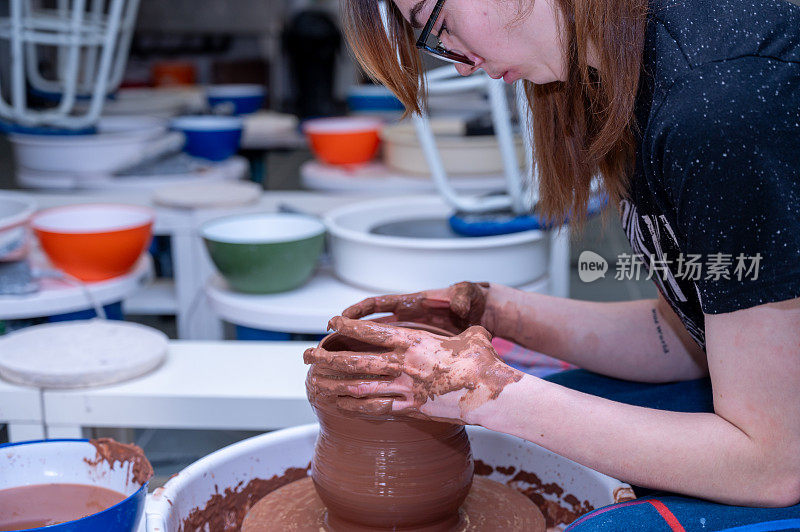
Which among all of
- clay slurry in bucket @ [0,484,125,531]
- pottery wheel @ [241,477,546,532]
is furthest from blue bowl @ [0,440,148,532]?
pottery wheel @ [241,477,546,532]

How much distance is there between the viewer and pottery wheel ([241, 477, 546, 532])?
97 cm

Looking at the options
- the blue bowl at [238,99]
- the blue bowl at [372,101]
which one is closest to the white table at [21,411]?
the blue bowl at [238,99]

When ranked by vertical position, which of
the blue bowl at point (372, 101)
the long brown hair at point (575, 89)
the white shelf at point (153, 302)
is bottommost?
the white shelf at point (153, 302)

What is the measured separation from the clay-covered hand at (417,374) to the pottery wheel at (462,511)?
19 cm

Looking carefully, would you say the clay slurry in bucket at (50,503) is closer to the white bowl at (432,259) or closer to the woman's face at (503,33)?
the woman's face at (503,33)

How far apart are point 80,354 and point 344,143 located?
1.43 m

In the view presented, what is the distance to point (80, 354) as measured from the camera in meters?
1.37

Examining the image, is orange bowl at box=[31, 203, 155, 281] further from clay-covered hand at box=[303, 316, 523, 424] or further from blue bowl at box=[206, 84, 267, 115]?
blue bowl at box=[206, 84, 267, 115]

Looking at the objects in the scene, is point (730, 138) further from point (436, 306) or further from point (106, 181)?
point (106, 181)

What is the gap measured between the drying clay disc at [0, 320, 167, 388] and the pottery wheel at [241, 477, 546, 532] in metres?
0.43

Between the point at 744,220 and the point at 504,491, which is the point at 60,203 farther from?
the point at 744,220

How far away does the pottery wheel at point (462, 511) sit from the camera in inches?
38.4

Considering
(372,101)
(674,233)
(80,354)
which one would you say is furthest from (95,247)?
(372,101)

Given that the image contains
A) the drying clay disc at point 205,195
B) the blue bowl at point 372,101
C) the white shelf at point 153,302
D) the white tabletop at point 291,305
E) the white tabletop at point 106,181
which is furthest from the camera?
the blue bowl at point 372,101
